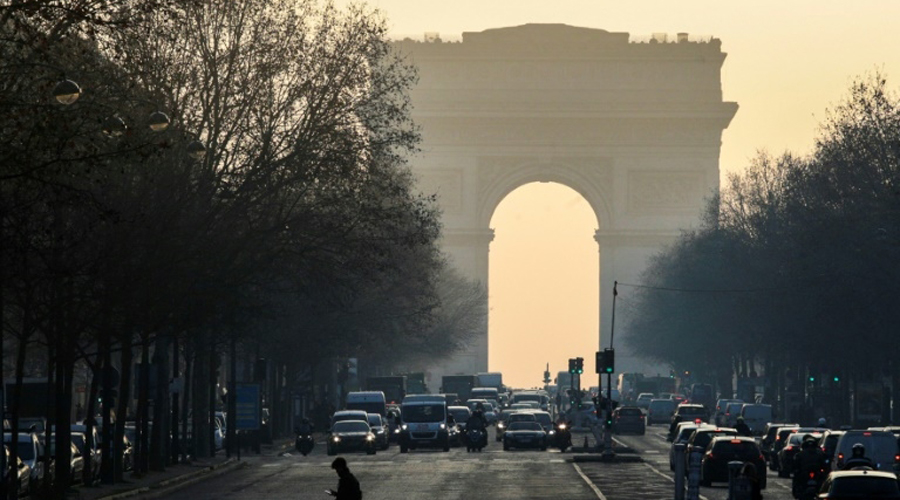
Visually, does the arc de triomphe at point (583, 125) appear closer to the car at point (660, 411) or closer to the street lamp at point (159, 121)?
the car at point (660, 411)

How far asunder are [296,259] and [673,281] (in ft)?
268

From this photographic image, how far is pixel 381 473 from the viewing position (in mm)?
59625

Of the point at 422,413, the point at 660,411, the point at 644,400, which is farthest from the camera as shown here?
the point at 644,400

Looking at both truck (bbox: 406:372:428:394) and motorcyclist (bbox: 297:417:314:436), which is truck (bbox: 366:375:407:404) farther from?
motorcyclist (bbox: 297:417:314:436)

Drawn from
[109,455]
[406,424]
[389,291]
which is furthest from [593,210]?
[109,455]

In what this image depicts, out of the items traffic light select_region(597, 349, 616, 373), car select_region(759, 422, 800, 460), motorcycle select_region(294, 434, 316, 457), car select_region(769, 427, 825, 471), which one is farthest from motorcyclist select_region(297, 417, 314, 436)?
car select_region(769, 427, 825, 471)

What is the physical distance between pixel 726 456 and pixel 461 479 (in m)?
7.07

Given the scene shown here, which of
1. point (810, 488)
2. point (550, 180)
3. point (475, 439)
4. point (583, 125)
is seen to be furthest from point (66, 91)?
point (550, 180)

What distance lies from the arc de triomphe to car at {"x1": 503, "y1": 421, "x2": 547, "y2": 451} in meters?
79.4

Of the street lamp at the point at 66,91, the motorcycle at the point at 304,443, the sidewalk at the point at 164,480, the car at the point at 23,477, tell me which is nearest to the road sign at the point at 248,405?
the sidewalk at the point at 164,480

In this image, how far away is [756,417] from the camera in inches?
3595

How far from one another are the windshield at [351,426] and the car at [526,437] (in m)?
6.05

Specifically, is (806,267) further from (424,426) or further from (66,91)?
(66,91)

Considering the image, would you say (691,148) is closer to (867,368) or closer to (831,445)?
(867,368)
